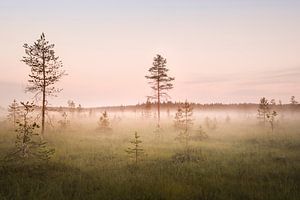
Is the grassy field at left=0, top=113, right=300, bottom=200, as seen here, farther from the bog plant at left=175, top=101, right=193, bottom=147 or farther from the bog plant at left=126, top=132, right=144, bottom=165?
the bog plant at left=175, top=101, right=193, bottom=147

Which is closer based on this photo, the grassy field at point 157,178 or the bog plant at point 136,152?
the grassy field at point 157,178

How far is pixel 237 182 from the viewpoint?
10.7 m

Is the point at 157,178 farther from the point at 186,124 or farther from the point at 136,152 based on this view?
the point at 186,124

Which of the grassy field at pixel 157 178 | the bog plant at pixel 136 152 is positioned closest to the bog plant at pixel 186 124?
the bog plant at pixel 136 152

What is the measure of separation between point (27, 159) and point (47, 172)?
143 inches

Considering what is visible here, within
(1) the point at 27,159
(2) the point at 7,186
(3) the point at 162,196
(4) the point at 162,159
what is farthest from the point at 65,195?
(4) the point at 162,159

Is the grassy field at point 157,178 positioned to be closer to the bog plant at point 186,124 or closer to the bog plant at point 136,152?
the bog plant at point 136,152

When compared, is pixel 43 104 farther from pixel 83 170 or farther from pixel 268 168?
pixel 268 168

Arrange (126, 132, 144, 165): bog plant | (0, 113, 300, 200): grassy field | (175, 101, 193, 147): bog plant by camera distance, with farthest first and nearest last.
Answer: (175, 101, 193, 147): bog plant
(126, 132, 144, 165): bog plant
(0, 113, 300, 200): grassy field

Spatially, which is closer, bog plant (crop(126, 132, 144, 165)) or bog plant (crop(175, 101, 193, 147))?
bog plant (crop(126, 132, 144, 165))

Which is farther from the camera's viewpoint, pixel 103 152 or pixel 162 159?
pixel 103 152

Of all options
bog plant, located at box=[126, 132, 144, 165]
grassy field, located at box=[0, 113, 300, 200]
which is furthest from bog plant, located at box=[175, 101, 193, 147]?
grassy field, located at box=[0, 113, 300, 200]

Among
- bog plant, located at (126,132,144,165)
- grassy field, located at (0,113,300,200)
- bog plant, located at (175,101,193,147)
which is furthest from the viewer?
bog plant, located at (175,101,193,147)

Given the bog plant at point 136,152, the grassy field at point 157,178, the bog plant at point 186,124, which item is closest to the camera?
the grassy field at point 157,178
